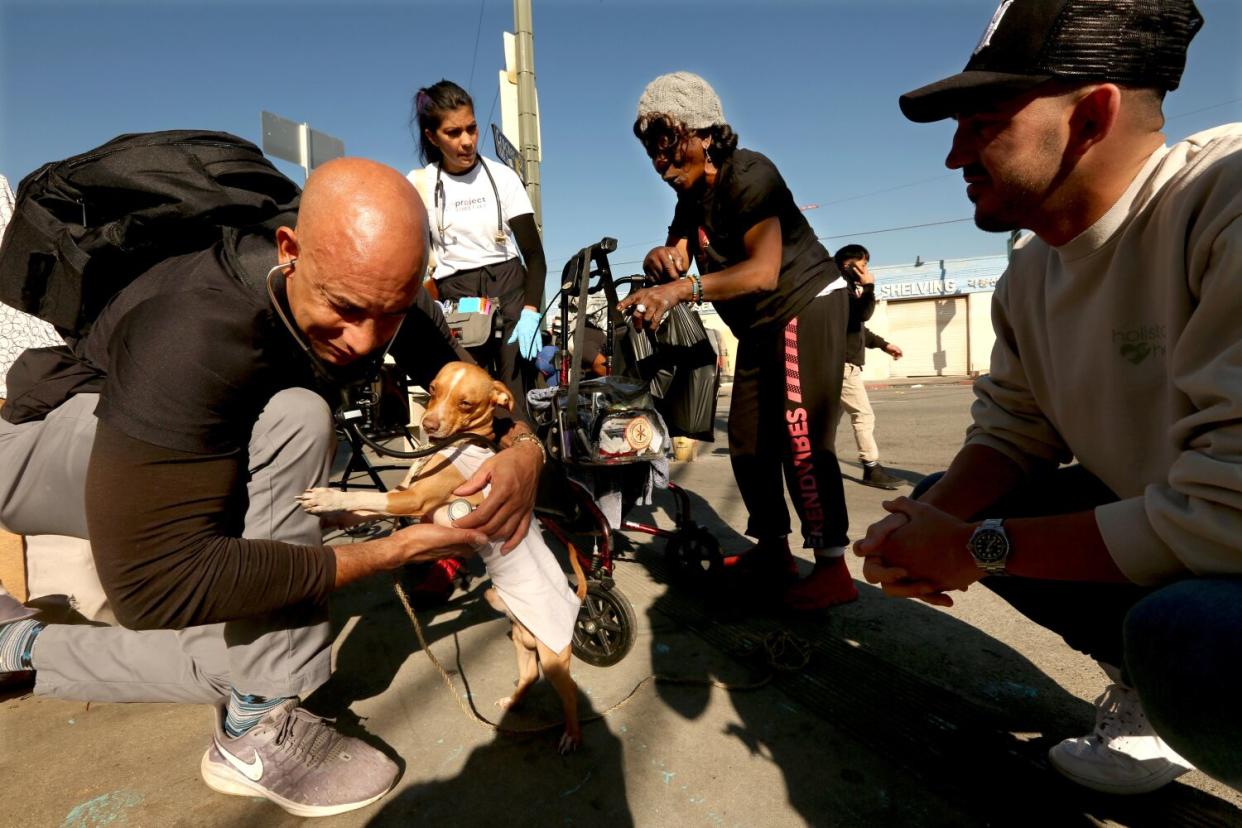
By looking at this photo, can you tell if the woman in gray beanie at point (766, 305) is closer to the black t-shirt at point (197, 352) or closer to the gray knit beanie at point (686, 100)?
the gray knit beanie at point (686, 100)

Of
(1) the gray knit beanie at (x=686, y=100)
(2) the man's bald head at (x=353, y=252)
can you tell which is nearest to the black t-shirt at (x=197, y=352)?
(2) the man's bald head at (x=353, y=252)

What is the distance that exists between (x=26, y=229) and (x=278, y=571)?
116 cm

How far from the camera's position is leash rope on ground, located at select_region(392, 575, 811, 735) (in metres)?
2.07

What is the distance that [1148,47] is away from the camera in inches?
46.6

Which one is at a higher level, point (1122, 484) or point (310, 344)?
point (310, 344)

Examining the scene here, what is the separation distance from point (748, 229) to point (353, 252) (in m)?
1.70

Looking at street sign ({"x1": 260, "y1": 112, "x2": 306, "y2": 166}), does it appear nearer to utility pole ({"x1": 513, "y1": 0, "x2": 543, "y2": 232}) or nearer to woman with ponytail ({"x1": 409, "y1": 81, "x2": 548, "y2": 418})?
woman with ponytail ({"x1": 409, "y1": 81, "x2": 548, "y2": 418})

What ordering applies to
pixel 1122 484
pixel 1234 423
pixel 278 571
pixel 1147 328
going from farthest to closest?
pixel 278 571, pixel 1122 484, pixel 1147 328, pixel 1234 423

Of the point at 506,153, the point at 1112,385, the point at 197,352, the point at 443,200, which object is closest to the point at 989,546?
the point at 1112,385

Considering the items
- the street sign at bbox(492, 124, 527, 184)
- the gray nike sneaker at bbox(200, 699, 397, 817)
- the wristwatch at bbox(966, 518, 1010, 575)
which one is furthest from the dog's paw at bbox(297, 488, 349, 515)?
the street sign at bbox(492, 124, 527, 184)

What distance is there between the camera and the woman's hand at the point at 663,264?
2.94 metres

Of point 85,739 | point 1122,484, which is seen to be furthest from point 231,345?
→ point 1122,484

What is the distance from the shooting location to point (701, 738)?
1956mm

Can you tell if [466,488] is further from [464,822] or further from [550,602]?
[464,822]
